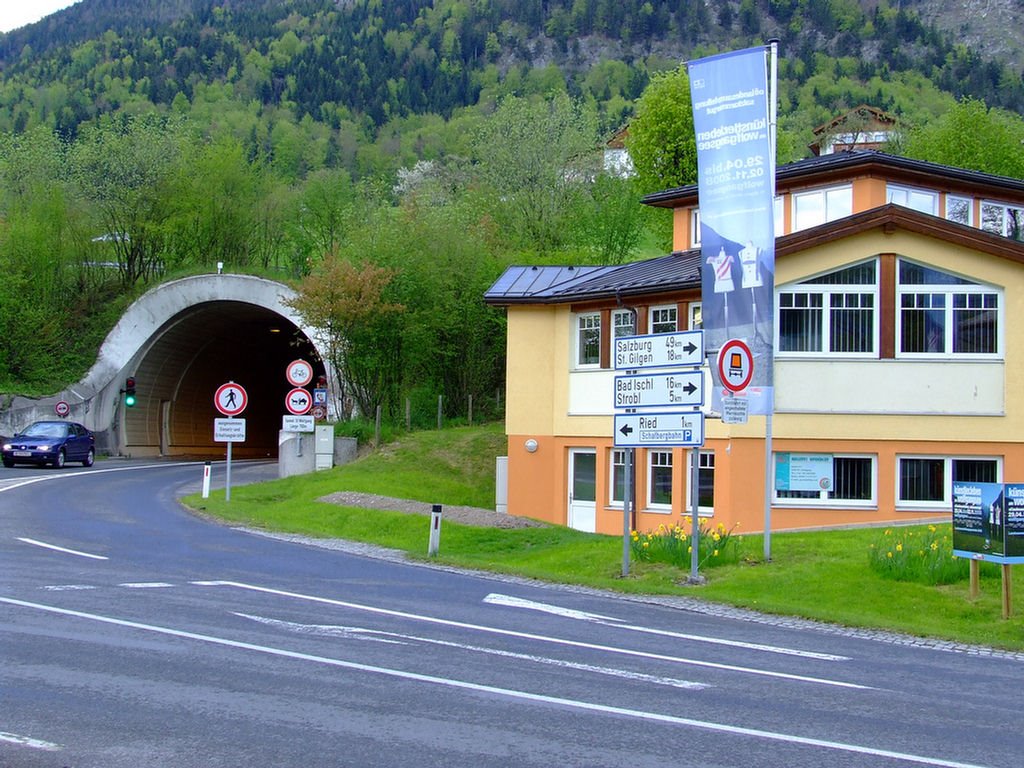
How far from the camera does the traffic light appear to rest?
167 feet

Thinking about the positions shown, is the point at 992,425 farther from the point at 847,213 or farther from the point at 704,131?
the point at 704,131

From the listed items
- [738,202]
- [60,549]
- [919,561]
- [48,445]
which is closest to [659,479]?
[738,202]

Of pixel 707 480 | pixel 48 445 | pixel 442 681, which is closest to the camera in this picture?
pixel 442 681

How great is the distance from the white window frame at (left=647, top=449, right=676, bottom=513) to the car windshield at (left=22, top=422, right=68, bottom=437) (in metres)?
24.1

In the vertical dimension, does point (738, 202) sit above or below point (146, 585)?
above

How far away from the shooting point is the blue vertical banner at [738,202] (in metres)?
20.5

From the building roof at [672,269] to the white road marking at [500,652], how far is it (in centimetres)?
1498

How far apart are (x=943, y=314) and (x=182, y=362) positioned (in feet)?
127

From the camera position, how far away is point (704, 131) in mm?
21672

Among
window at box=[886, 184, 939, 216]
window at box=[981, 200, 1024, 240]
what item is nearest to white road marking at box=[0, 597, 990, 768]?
window at box=[886, 184, 939, 216]

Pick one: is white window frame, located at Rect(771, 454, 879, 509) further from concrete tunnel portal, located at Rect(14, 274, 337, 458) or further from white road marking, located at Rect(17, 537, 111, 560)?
concrete tunnel portal, located at Rect(14, 274, 337, 458)

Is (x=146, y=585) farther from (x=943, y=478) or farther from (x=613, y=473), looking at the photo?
(x=943, y=478)

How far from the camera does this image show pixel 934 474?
83.6ft

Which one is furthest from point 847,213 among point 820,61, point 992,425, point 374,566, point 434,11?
point 434,11
